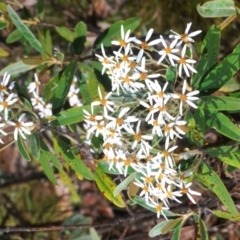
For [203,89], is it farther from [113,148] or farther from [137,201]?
[137,201]

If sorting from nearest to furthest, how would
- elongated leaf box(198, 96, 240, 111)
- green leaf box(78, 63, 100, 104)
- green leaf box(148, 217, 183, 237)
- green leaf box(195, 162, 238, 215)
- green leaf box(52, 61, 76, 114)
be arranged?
1. elongated leaf box(198, 96, 240, 111)
2. green leaf box(195, 162, 238, 215)
3. green leaf box(148, 217, 183, 237)
4. green leaf box(52, 61, 76, 114)
5. green leaf box(78, 63, 100, 104)

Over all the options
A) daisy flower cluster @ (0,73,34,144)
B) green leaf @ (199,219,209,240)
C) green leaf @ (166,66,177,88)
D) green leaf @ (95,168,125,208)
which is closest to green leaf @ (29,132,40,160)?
daisy flower cluster @ (0,73,34,144)

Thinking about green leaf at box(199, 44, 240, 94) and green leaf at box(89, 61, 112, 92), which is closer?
green leaf at box(199, 44, 240, 94)

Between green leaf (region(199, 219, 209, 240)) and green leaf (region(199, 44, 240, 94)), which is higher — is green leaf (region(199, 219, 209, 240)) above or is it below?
below

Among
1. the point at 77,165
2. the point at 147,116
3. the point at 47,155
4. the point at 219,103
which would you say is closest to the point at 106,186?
the point at 77,165

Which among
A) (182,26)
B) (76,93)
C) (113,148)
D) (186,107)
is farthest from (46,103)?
(182,26)

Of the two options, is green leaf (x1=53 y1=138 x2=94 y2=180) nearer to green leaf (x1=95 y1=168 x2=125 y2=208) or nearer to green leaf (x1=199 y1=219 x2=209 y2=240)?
green leaf (x1=95 y1=168 x2=125 y2=208)
